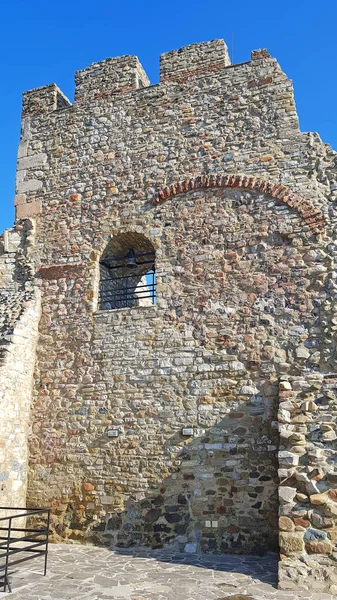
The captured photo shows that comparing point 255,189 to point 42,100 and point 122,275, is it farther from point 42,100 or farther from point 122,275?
point 42,100

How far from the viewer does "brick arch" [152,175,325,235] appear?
7.08 metres

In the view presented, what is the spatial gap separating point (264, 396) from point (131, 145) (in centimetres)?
468

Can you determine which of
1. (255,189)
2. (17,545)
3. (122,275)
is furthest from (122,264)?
(17,545)

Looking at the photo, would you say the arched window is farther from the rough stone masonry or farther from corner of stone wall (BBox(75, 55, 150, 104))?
corner of stone wall (BBox(75, 55, 150, 104))

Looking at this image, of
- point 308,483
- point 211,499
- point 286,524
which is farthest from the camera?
point 211,499

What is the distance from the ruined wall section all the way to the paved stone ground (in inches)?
54.1

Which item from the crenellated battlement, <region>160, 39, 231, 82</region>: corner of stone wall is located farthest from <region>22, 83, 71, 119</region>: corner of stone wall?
<region>160, 39, 231, 82</region>: corner of stone wall

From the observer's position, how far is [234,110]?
26.3 feet

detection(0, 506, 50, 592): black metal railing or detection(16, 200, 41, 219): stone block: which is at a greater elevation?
detection(16, 200, 41, 219): stone block

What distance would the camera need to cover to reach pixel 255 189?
7.49 meters

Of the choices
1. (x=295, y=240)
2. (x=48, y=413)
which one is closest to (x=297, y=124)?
(x=295, y=240)

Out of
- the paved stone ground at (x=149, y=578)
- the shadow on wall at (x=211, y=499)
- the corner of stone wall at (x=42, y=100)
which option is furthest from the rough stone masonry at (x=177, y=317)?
the corner of stone wall at (x=42, y=100)

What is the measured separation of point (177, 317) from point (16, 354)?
2489mm

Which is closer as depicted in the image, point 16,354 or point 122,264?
point 16,354
